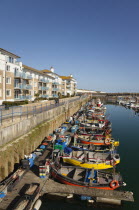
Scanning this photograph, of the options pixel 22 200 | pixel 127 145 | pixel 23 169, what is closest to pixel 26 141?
pixel 23 169

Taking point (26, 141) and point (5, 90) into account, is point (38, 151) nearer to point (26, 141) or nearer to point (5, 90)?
point (26, 141)

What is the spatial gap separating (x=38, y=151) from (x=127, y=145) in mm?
16275

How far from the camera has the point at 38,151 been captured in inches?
829

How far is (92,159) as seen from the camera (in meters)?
18.6

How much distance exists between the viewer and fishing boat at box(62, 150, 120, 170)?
1783 cm

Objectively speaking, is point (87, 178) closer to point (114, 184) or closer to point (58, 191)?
point (114, 184)

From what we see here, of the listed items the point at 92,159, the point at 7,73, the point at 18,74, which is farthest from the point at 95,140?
the point at 18,74

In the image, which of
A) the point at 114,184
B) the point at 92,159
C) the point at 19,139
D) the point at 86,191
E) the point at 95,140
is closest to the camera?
the point at 86,191

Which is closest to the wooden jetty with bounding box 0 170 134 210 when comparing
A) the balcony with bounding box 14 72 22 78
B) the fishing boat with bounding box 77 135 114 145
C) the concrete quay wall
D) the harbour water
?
the harbour water

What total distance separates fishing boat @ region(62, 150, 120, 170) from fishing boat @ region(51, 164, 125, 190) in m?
1.97

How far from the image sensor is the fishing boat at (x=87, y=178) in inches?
542

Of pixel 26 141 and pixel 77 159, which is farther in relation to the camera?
pixel 26 141

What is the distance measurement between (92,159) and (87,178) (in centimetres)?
426

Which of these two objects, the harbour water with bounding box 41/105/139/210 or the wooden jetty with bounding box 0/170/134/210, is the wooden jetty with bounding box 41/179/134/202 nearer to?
the wooden jetty with bounding box 0/170/134/210
